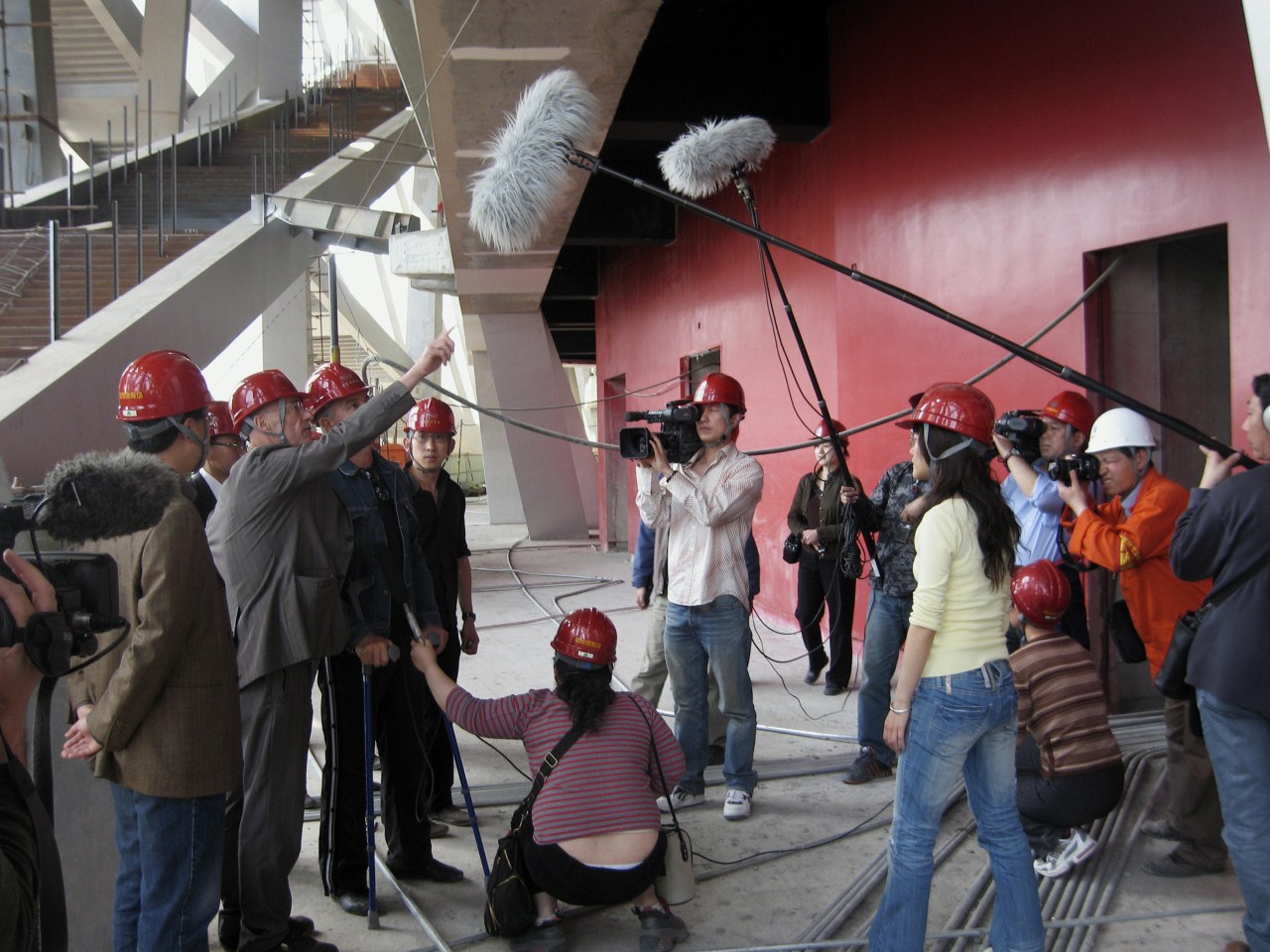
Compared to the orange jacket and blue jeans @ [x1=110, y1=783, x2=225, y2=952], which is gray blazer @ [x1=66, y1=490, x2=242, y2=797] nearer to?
blue jeans @ [x1=110, y1=783, x2=225, y2=952]

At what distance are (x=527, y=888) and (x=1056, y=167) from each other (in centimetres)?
399

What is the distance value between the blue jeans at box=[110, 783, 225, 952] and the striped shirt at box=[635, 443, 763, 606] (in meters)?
2.03

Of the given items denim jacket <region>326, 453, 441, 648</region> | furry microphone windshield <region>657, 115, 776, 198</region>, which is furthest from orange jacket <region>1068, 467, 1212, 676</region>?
denim jacket <region>326, 453, 441, 648</region>

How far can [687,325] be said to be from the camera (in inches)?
383

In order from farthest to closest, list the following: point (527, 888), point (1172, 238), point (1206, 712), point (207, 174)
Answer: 1. point (207, 174)
2. point (1172, 238)
3. point (527, 888)
4. point (1206, 712)

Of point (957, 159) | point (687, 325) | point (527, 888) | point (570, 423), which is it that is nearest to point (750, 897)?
point (527, 888)

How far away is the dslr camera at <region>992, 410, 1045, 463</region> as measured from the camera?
374 cm

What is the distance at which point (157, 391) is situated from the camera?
98.0 inches

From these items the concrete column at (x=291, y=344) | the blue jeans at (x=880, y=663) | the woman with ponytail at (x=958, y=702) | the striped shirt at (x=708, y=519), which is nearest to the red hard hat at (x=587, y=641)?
the woman with ponytail at (x=958, y=702)

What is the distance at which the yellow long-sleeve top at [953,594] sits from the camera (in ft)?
8.46

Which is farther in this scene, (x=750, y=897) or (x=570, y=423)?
(x=570, y=423)

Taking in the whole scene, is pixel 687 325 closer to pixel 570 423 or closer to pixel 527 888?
pixel 570 423

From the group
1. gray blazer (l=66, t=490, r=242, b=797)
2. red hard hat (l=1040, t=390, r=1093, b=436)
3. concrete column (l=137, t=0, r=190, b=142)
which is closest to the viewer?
gray blazer (l=66, t=490, r=242, b=797)

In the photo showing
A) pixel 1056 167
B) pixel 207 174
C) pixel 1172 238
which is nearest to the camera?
pixel 1172 238
